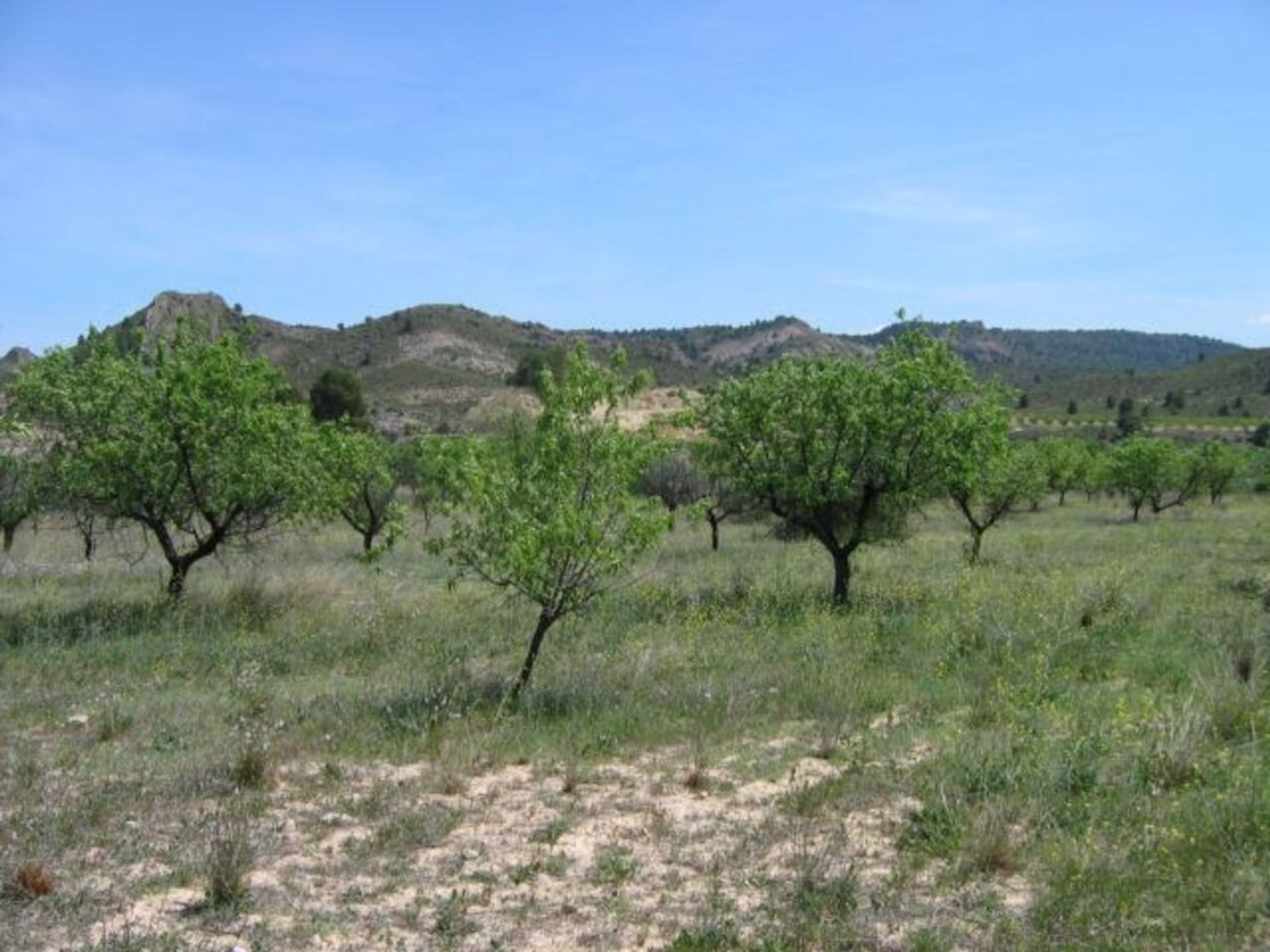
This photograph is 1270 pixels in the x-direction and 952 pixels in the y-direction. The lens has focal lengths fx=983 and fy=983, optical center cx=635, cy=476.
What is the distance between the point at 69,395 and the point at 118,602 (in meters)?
3.20

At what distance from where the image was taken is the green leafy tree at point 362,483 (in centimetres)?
1072

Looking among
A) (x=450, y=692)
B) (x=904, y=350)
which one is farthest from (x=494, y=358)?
(x=450, y=692)

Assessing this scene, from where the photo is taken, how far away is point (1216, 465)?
4312 centimetres

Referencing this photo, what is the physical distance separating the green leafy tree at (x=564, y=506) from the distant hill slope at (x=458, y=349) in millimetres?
7841

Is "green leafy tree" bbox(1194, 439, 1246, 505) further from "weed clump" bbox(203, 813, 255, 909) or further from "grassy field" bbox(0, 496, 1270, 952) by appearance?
"weed clump" bbox(203, 813, 255, 909)

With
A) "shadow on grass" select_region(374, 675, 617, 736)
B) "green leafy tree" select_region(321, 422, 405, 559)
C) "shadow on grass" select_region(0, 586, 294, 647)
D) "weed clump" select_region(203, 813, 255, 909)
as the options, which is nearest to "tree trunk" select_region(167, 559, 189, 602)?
"shadow on grass" select_region(0, 586, 294, 647)

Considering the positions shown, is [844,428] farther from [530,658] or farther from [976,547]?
[976,547]

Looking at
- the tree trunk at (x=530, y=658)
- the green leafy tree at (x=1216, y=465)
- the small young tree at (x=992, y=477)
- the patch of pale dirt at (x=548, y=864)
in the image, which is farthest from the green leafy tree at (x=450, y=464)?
the green leafy tree at (x=1216, y=465)

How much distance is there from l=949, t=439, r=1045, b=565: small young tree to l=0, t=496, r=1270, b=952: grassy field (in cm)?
232

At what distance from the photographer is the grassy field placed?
5.29 metres

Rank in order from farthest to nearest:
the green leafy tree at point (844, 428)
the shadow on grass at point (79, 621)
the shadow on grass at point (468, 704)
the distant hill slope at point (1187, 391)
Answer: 1. the distant hill slope at point (1187, 391)
2. the green leafy tree at point (844, 428)
3. the shadow on grass at point (79, 621)
4. the shadow on grass at point (468, 704)

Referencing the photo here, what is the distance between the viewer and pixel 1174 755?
713 centimetres

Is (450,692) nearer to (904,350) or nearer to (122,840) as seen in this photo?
(122,840)

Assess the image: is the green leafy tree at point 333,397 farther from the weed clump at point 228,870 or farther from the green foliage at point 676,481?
the weed clump at point 228,870
